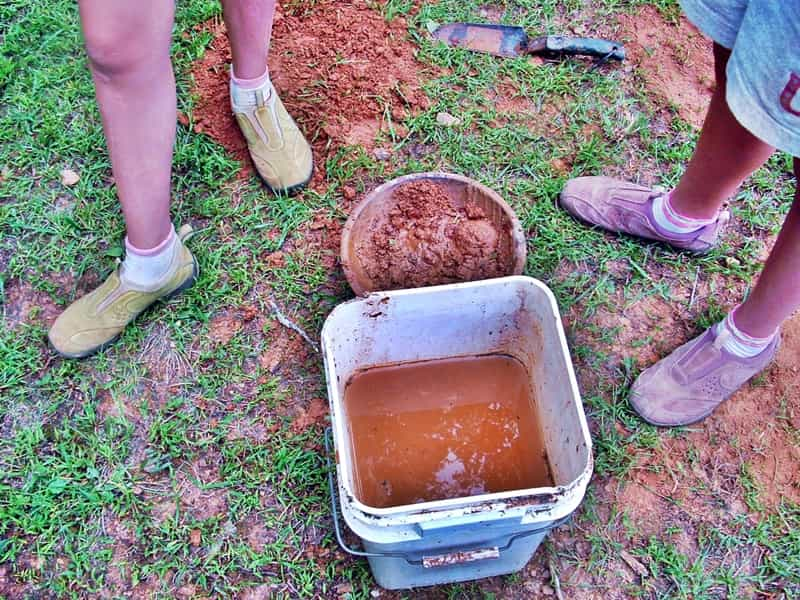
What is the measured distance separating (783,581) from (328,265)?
4.91 feet

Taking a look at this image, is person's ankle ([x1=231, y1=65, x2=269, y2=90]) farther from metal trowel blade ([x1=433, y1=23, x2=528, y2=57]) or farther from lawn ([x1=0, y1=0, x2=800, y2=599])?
metal trowel blade ([x1=433, y1=23, x2=528, y2=57])

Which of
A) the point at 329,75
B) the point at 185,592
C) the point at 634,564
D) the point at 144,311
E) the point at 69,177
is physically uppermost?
the point at 329,75

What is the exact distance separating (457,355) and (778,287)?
81cm

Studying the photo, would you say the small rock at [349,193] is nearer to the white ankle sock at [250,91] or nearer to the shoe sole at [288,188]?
the shoe sole at [288,188]

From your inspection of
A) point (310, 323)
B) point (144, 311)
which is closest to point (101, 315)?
point (144, 311)

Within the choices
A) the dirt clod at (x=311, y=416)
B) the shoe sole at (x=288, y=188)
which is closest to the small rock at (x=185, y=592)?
the dirt clod at (x=311, y=416)

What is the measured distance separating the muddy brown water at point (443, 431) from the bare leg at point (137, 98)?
2.34ft

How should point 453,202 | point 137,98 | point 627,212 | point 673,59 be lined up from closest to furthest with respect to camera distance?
point 137,98 → point 453,202 → point 627,212 → point 673,59

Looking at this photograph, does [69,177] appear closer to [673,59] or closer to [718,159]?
[718,159]

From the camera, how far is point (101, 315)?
191cm

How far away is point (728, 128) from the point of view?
1651 millimetres

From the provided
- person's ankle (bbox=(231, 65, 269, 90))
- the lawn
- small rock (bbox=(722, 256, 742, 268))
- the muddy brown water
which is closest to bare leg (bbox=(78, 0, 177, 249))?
the lawn

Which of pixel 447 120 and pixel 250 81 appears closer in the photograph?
pixel 250 81

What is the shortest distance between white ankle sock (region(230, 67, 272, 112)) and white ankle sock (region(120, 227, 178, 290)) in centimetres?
52
